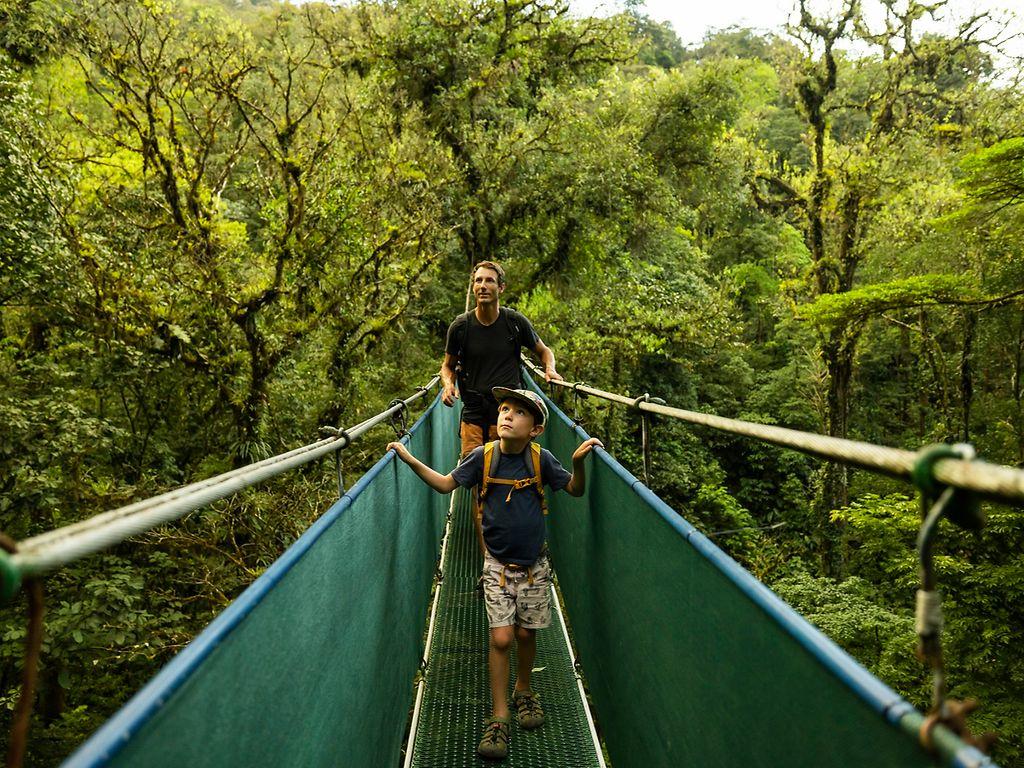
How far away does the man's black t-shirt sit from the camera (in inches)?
127

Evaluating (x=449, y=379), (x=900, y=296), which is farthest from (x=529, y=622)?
(x=900, y=296)

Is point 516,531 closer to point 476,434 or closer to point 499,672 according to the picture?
point 499,672

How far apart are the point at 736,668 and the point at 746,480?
1489cm

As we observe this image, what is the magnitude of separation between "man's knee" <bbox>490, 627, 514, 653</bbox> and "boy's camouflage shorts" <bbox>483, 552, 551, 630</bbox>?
26 mm

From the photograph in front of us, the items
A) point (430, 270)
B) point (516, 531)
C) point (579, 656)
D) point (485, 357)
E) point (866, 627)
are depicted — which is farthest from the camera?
point (430, 270)

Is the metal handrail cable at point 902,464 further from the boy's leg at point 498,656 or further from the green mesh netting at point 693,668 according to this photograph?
the boy's leg at point 498,656

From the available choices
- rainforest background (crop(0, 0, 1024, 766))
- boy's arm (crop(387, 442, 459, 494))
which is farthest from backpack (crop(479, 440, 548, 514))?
rainforest background (crop(0, 0, 1024, 766))

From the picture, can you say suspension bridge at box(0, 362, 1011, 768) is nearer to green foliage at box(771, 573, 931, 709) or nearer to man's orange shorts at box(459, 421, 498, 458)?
man's orange shorts at box(459, 421, 498, 458)

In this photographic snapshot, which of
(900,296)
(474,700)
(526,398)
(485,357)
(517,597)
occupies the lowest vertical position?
(474,700)

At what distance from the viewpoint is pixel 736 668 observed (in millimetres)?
965

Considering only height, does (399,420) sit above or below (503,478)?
above

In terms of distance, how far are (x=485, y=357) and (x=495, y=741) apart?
1699 millimetres

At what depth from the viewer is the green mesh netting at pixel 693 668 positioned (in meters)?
0.72

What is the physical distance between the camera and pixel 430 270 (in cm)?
907
